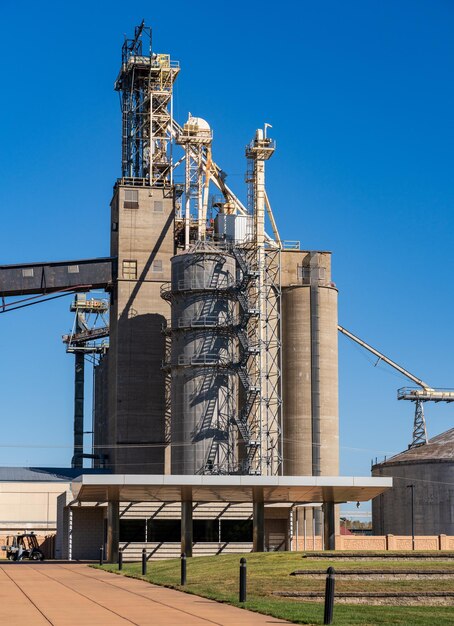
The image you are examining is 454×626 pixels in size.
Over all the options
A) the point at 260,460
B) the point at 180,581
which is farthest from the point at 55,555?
the point at 180,581

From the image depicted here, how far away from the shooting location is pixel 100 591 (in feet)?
117

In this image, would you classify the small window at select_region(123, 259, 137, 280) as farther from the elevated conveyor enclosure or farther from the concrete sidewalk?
the concrete sidewalk

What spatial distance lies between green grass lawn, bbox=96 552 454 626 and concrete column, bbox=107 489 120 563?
36.0 ft

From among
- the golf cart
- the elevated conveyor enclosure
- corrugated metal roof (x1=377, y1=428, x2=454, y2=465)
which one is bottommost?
the golf cart

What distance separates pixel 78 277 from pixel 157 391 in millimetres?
11849

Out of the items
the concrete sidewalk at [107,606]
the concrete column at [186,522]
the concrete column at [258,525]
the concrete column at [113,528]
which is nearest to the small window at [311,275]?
the concrete column at [258,525]

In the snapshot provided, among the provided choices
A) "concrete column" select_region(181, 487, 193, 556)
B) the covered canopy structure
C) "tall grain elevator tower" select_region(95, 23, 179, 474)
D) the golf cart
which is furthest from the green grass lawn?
"tall grain elevator tower" select_region(95, 23, 179, 474)

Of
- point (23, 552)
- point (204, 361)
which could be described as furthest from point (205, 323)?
point (23, 552)

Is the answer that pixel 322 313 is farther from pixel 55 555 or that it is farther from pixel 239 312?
pixel 55 555

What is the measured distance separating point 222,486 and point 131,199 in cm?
4208

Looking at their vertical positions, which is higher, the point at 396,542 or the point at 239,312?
the point at 239,312

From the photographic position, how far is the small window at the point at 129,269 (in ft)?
316

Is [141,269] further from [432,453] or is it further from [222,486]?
[222,486]

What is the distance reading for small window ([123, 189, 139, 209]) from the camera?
9769 centimetres
